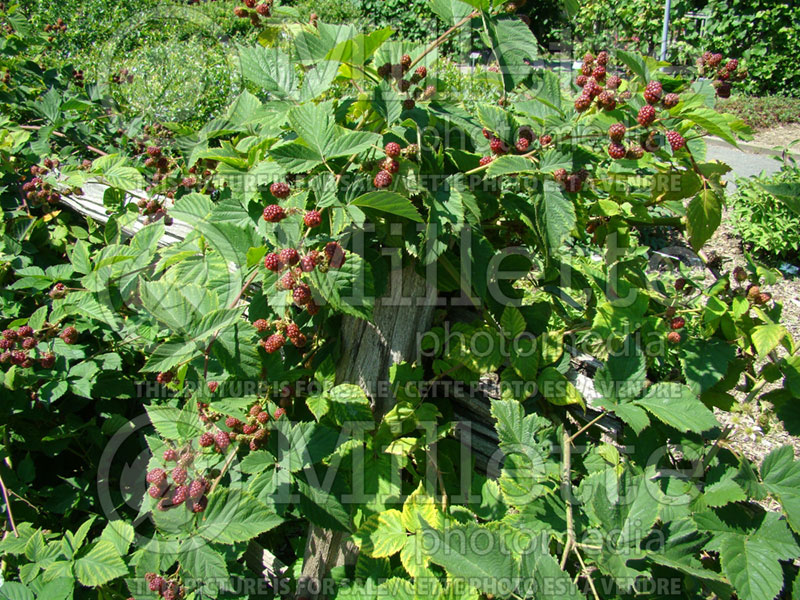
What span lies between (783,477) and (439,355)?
82 centimetres

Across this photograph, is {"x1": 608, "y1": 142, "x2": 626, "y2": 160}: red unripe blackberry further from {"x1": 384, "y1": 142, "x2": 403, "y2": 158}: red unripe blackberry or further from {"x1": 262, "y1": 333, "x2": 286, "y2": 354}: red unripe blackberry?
{"x1": 262, "y1": 333, "x2": 286, "y2": 354}: red unripe blackberry

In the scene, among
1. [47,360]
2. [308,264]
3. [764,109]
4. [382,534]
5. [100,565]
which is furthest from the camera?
[764,109]

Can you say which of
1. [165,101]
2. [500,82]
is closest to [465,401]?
[500,82]

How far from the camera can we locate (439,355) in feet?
4.79

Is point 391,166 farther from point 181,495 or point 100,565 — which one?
point 100,565

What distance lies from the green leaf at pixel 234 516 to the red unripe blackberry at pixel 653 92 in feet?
3.77

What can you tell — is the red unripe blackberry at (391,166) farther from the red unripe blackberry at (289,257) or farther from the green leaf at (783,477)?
the green leaf at (783,477)

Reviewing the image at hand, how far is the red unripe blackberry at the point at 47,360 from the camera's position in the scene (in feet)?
5.48

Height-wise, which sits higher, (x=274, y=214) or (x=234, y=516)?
(x=274, y=214)

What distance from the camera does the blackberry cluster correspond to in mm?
1216

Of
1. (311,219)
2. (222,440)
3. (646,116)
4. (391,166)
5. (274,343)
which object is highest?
(646,116)

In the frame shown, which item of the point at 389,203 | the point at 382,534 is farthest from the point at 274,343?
the point at 382,534

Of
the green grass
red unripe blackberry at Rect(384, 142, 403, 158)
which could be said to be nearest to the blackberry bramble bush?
red unripe blackberry at Rect(384, 142, 403, 158)

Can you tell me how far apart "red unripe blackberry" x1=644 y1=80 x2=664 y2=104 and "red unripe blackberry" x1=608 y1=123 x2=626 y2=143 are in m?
0.11
